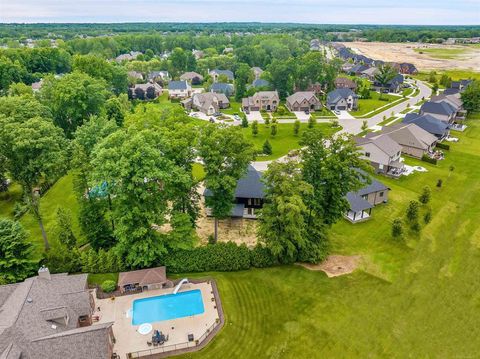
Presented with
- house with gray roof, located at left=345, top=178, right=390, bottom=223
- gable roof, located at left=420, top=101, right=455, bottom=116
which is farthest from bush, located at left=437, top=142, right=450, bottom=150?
house with gray roof, located at left=345, top=178, right=390, bottom=223

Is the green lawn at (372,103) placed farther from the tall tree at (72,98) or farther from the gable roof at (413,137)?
the tall tree at (72,98)

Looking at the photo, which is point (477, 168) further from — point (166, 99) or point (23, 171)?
point (166, 99)

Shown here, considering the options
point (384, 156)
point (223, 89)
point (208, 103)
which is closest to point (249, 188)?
point (384, 156)

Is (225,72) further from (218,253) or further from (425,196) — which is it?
(218,253)

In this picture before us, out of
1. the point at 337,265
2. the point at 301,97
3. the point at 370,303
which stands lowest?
the point at 337,265

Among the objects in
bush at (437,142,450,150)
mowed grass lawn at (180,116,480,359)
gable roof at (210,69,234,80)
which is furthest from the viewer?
gable roof at (210,69,234,80)

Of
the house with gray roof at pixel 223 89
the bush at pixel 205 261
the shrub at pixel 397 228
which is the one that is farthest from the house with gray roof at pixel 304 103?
the bush at pixel 205 261

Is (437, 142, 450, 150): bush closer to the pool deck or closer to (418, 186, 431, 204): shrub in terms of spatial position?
(418, 186, 431, 204): shrub
